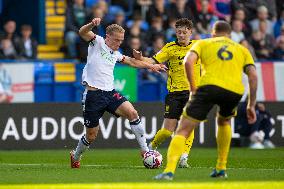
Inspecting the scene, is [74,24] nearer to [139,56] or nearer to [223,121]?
[139,56]

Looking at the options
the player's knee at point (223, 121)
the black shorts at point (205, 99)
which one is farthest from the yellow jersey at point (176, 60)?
the black shorts at point (205, 99)

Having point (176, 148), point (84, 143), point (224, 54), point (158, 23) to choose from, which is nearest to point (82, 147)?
point (84, 143)

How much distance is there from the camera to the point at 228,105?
14.1 metres

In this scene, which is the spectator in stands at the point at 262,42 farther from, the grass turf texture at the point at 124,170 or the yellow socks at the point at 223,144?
the yellow socks at the point at 223,144

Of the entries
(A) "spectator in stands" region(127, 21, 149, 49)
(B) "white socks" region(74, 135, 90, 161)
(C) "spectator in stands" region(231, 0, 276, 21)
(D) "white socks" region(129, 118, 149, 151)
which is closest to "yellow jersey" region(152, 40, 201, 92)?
(D) "white socks" region(129, 118, 149, 151)

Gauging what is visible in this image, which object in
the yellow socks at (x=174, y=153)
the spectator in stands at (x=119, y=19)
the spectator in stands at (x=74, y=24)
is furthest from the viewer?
the spectator in stands at (x=74, y=24)

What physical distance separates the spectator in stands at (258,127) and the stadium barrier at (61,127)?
0.71 m

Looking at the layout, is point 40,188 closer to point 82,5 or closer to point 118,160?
point 118,160

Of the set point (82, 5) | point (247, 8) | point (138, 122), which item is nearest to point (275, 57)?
point (247, 8)

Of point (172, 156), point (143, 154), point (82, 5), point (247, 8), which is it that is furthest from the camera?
point (247, 8)

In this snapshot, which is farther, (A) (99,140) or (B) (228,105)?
(A) (99,140)

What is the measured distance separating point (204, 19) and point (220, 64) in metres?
14.7

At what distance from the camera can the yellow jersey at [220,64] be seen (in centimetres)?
1386

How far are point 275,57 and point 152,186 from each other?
15678 millimetres
